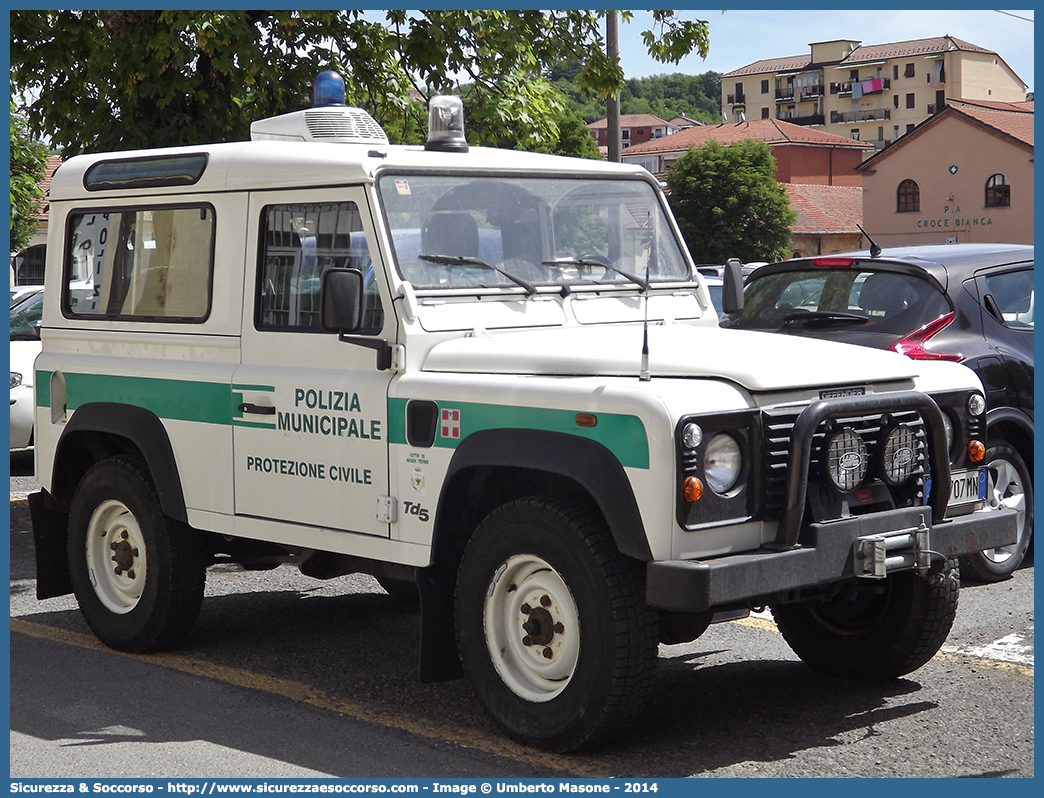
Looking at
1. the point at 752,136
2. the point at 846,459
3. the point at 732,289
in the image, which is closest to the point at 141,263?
the point at 732,289

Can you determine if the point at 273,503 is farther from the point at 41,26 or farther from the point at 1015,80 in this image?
the point at 1015,80

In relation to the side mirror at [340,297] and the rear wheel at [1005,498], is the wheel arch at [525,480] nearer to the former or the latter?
the side mirror at [340,297]

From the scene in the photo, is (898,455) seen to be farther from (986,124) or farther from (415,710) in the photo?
(986,124)

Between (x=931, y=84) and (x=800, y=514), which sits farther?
(x=931, y=84)

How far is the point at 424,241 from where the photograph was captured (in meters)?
5.67

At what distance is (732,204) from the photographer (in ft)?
178

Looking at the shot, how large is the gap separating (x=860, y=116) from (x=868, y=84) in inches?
144

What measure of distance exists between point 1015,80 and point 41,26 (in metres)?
118

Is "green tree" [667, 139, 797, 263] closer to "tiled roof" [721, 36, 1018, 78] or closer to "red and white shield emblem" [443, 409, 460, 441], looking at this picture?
"red and white shield emblem" [443, 409, 460, 441]

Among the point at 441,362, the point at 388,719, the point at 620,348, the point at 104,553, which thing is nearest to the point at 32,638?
the point at 104,553

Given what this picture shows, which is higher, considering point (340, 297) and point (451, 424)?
point (340, 297)

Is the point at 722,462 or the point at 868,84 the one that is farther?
the point at 868,84

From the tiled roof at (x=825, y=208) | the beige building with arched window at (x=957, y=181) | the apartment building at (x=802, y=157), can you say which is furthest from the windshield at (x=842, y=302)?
the apartment building at (x=802, y=157)

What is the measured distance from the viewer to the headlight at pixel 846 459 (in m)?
4.84
